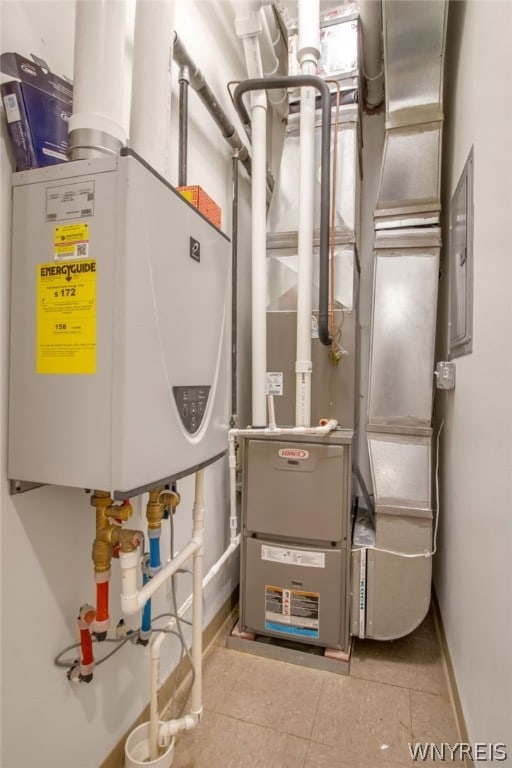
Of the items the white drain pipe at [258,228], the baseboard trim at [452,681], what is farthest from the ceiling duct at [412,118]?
the baseboard trim at [452,681]

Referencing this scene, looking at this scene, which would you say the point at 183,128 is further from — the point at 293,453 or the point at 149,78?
the point at 293,453

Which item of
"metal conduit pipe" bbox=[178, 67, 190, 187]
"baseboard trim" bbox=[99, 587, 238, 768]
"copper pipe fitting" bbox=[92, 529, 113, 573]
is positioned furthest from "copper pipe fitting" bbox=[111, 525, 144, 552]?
"metal conduit pipe" bbox=[178, 67, 190, 187]

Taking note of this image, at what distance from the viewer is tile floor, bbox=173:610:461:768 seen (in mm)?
1231

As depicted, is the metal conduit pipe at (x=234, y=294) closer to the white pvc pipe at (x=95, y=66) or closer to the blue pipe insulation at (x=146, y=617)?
the blue pipe insulation at (x=146, y=617)

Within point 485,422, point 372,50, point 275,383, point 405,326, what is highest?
point 372,50

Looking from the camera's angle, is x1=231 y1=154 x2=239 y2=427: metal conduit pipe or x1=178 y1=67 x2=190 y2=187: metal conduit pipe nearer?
x1=178 y1=67 x2=190 y2=187: metal conduit pipe

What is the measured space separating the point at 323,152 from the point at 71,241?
1.23m

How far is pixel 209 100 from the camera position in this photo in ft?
5.27

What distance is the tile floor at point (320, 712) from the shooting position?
1.23 meters

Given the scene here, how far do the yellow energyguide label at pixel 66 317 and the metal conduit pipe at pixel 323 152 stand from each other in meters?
1.06

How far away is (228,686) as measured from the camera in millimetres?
1513

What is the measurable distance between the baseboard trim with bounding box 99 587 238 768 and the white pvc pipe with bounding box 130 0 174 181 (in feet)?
5.34

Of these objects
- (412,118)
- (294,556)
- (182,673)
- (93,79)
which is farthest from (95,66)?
(182,673)

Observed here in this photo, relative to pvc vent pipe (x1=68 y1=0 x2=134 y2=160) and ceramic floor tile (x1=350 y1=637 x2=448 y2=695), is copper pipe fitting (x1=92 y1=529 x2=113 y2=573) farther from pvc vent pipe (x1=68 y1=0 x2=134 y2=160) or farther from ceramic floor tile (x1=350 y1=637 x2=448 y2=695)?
ceramic floor tile (x1=350 y1=637 x2=448 y2=695)
